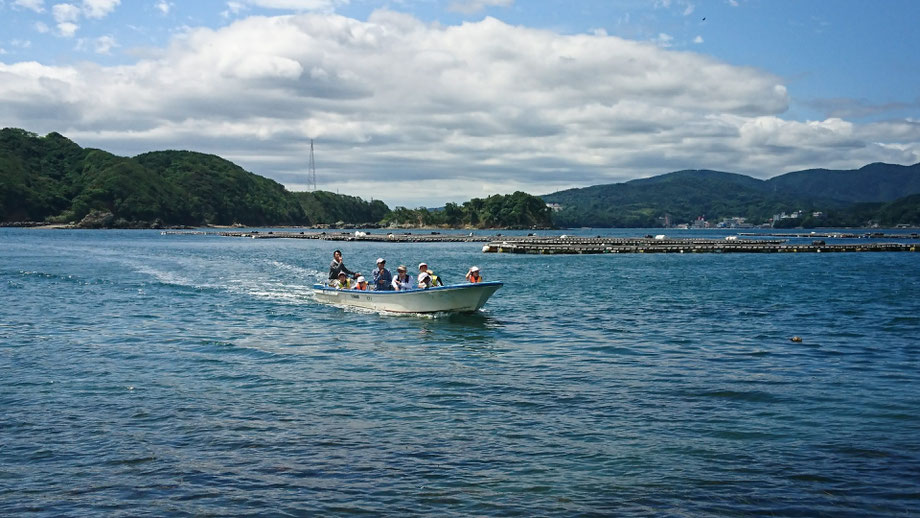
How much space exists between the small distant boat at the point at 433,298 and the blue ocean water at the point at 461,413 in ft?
1.93

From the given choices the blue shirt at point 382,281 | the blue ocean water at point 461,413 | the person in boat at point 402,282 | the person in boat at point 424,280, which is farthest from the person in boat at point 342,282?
the person in boat at point 424,280

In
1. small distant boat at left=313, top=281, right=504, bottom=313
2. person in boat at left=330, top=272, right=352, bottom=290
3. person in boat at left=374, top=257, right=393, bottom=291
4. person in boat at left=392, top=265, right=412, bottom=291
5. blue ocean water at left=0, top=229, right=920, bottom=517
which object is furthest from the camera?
person in boat at left=330, top=272, right=352, bottom=290

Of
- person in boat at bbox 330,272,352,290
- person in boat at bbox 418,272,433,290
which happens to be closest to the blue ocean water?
person in boat at bbox 418,272,433,290

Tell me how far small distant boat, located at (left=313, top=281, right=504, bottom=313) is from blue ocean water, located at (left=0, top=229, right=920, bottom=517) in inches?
23.1

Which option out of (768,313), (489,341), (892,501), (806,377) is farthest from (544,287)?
(892,501)

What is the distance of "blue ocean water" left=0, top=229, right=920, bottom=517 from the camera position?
10.8m

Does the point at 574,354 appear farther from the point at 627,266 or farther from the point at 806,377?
the point at 627,266

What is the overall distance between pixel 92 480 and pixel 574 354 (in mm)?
14190

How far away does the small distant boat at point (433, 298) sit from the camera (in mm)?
30141

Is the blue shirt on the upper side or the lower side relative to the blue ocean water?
upper

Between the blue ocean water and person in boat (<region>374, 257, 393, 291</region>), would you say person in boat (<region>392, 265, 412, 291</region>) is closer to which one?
person in boat (<region>374, 257, 393, 291</region>)

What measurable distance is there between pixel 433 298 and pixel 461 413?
15.1 metres

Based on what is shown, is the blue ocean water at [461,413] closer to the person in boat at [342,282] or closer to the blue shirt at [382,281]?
the blue shirt at [382,281]

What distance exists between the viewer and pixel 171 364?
21.1 meters
